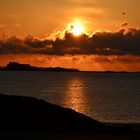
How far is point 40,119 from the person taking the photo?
3183cm

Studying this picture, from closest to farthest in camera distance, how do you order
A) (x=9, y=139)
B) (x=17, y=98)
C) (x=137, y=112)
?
1. (x=9, y=139)
2. (x=17, y=98)
3. (x=137, y=112)

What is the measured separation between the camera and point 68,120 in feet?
106

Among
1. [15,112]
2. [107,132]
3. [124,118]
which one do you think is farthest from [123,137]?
[124,118]

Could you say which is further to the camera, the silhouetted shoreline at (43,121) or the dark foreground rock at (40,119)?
the dark foreground rock at (40,119)

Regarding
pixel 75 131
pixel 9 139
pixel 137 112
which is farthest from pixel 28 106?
pixel 137 112

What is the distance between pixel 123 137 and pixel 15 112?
730 centimetres

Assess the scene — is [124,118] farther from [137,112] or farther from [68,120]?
[68,120]

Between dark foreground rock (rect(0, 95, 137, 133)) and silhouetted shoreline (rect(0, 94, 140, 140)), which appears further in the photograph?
dark foreground rock (rect(0, 95, 137, 133))

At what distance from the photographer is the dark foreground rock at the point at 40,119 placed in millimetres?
31516

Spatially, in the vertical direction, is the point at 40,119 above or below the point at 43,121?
above

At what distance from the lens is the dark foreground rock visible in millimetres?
31516

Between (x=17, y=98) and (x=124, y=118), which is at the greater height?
(x=17, y=98)

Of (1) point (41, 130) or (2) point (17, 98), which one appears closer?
(1) point (41, 130)

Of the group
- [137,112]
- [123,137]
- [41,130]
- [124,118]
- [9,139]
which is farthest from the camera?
[137,112]
